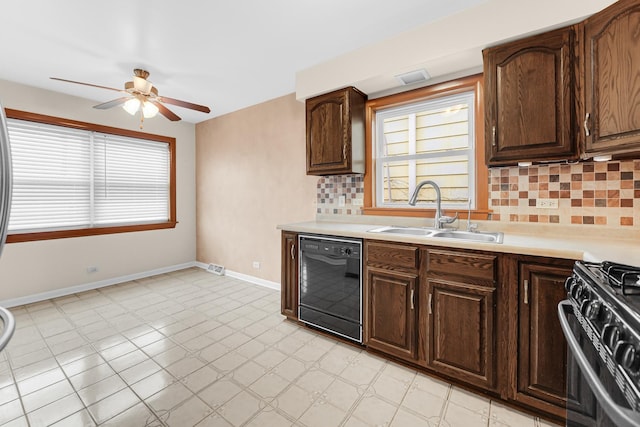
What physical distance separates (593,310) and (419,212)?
170 centimetres

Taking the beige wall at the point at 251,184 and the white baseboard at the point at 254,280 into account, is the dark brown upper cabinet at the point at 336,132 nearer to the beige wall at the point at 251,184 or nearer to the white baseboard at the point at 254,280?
the beige wall at the point at 251,184

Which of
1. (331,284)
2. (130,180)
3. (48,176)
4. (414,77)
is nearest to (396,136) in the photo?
(414,77)

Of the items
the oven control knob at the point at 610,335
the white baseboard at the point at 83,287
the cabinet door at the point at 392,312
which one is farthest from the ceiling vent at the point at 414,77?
the white baseboard at the point at 83,287

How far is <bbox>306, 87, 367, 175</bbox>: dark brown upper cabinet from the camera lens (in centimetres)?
271

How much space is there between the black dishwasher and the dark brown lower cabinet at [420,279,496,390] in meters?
0.56

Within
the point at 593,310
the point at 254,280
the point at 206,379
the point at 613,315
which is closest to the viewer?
the point at 613,315

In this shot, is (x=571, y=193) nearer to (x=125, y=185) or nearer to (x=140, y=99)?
(x=140, y=99)

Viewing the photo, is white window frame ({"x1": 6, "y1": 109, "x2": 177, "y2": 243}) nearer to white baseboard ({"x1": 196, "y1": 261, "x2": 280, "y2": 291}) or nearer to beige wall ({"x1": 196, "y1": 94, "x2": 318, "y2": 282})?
beige wall ({"x1": 196, "y1": 94, "x2": 318, "y2": 282})

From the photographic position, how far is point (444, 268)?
1854 millimetres

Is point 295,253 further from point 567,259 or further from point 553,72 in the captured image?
point 553,72

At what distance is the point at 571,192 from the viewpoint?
199 centimetres

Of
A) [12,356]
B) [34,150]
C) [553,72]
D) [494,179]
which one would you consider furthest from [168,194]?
[553,72]

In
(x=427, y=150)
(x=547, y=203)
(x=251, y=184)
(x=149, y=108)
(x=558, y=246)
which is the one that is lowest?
(x=558, y=246)

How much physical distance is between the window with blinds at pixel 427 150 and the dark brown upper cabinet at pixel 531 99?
447 mm
